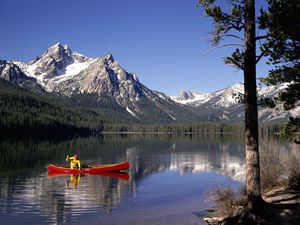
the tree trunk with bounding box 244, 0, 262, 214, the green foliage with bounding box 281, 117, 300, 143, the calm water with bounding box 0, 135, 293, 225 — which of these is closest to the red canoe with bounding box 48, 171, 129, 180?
the calm water with bounding box 0, 135, 293, 225

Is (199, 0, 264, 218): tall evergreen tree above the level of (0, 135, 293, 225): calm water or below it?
above

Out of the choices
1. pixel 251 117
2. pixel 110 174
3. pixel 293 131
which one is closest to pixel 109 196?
pixel 110 174

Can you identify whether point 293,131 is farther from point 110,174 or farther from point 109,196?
point 110,174

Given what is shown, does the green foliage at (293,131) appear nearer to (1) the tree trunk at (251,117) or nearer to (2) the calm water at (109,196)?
(1) the tree trunk at (251,117)

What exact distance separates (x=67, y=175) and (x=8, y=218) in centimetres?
2650

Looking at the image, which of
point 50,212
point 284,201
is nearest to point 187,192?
point 50,212

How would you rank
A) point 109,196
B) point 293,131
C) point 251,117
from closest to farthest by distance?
point 251,117
point 293,131
point 109,196

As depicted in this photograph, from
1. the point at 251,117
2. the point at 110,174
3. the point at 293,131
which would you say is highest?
the point at 251,117

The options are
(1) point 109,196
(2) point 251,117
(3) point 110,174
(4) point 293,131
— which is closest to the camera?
(2) point 251,117

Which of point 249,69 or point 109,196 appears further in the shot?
point 109,196

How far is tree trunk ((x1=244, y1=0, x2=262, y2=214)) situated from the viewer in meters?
17.4

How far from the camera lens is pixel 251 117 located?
17.7m

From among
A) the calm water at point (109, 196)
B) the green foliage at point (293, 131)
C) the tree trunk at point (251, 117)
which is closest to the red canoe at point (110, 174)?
the calm water at point (109, 196)

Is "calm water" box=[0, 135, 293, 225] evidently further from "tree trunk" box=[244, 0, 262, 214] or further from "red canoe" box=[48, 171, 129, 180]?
"tree trunk" box=[244, 0, 262, 214]
